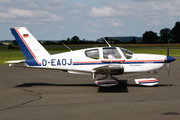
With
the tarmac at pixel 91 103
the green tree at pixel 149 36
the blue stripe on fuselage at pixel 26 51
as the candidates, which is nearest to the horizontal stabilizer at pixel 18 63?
the blue stripe on fuselage at pixel 26 51

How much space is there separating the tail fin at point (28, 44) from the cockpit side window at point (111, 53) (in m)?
2.90

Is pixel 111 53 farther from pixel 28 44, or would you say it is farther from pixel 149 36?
pixel 149 36

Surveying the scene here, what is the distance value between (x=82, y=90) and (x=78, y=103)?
2515 mm

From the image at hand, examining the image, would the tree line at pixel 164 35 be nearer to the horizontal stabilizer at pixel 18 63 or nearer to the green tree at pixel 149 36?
the green tree at pixel 149 36

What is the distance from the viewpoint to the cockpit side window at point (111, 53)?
35.5 ft

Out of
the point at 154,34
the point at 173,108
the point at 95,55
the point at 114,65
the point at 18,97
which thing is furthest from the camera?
the point at 154,34

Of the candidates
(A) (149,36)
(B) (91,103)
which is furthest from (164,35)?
(B) (91,103)

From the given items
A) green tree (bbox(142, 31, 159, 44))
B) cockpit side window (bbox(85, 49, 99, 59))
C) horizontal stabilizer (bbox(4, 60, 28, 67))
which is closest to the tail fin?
horizontal stabilizer (bbox(4, 60, 28, 67))

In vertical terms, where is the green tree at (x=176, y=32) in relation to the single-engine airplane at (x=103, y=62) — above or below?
above

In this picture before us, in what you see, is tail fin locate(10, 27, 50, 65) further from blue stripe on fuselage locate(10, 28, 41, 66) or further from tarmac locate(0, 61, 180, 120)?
tarmac locate(0, 61, 180, 120)

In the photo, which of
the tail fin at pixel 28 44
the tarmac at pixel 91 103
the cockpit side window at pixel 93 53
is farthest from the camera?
the tail fin at pixel 28 44

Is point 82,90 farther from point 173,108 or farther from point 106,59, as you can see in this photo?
point 173,108

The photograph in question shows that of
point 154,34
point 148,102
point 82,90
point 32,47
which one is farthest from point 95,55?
point 154,34

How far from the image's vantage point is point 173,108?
7.11 meters
